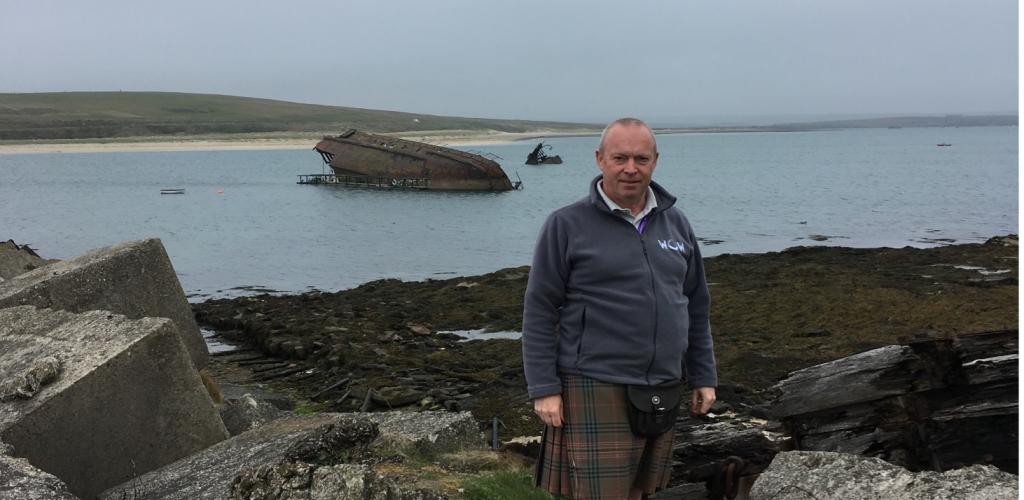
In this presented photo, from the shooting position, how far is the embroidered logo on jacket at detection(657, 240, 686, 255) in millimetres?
3365

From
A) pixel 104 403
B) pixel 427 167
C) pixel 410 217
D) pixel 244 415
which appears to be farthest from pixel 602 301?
pixel 427 167

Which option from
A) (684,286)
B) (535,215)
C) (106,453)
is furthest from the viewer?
(535,215)

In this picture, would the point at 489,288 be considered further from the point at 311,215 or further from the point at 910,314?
the point at 311,215

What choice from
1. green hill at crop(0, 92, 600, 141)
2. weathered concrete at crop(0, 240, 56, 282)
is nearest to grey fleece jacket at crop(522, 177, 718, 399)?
Result: weathered concrete at crop(0, 240, 56, 282)

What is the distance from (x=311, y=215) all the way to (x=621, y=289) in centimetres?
4408

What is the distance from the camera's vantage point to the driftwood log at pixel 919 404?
3871 millimetres

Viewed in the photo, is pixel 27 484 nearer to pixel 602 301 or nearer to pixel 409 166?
pixel 602 301

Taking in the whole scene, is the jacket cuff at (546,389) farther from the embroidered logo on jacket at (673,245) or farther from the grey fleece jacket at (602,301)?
the embroidered logo on jacket at (673,245)

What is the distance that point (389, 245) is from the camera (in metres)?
32.4

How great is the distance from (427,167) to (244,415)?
166 ft

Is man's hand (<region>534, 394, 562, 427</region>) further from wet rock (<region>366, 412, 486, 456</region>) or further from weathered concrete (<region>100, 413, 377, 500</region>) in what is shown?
wet rock (<region>366, 412, 486, 456</region>)

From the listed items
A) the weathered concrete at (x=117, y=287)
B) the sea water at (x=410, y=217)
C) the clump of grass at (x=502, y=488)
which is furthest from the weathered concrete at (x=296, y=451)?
the sea water at (x=410, y=217)

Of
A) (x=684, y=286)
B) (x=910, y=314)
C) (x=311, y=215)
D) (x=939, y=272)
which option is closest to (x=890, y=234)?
(x=939, y=272)

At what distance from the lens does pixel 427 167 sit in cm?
5647
